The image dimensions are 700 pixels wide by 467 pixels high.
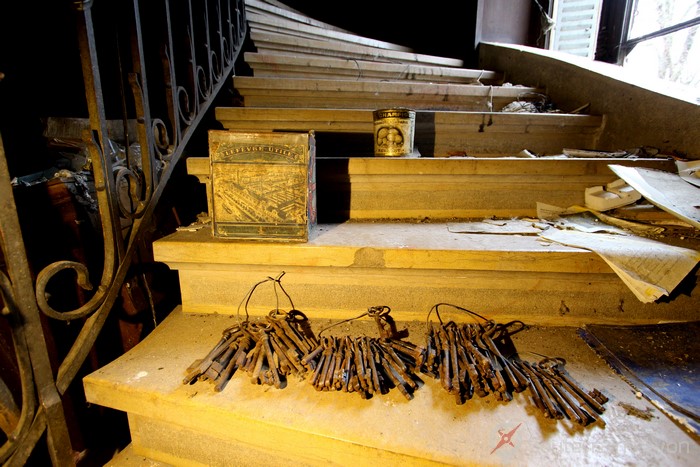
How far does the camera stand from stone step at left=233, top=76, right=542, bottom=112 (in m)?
2.55

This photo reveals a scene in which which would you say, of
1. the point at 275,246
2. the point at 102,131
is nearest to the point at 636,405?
the point at 275,246

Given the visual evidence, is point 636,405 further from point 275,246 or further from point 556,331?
point 275,246

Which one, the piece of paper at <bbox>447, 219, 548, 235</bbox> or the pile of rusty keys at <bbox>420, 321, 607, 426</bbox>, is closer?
the pile of rusty keys at <bbox>420, 321, 607, 426</bbox>

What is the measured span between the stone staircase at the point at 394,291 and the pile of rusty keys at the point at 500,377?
0.04m

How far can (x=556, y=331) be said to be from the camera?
1346 millimetres

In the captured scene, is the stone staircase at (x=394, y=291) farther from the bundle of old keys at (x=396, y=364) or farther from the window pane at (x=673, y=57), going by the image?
the window pane at (x=673, y=57)

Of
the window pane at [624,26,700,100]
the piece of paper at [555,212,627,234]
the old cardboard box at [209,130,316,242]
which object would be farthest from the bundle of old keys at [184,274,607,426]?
the window pane at [624,26,700,100]

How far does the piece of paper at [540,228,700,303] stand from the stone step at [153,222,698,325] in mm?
60

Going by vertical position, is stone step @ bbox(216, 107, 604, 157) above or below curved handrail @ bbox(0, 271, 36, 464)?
above

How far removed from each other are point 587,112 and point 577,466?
2661mm

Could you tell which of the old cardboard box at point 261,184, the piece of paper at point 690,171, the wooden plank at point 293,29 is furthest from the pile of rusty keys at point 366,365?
the wooden plank at point 293,29

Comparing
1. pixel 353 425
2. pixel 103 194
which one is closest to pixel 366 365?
pixel 353 425

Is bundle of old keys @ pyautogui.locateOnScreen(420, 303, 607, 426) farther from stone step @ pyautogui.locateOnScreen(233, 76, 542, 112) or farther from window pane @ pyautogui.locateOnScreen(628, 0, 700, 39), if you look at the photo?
window pane @ pyautogui.locateOnScreen(628, 0, 700, 39)

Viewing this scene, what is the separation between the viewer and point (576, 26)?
379 centimetres
